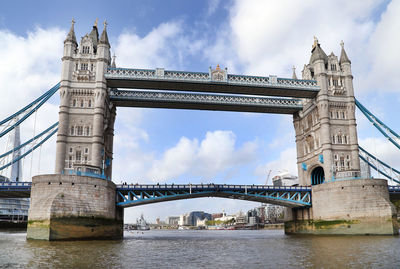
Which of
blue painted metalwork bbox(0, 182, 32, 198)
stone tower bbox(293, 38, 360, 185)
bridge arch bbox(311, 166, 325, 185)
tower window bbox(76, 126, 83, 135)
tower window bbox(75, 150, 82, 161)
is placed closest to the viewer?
blue painted metalwork bbox(0, 182, 32, 198)

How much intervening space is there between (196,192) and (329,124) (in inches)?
1005

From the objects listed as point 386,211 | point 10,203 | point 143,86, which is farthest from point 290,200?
point 10,203

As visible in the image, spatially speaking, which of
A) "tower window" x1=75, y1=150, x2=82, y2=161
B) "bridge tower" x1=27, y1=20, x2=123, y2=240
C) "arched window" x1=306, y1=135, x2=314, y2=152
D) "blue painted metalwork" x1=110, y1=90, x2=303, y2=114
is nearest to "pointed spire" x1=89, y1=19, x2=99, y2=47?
"bridge tower" x1=27, y1=20, x2=123, y2=240

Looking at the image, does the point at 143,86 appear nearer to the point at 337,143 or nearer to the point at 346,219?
the point at 337,143

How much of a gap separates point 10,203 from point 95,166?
9432cm

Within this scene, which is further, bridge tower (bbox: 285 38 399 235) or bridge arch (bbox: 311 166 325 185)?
bridge arch (bbox: 311 166 325 185)

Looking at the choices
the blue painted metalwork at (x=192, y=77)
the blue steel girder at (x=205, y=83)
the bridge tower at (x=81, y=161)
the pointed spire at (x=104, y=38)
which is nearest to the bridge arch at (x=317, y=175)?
the blue steel girder at (x=205, y=83)

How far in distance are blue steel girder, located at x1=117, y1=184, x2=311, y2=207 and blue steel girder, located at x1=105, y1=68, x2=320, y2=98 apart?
1676 centimetres

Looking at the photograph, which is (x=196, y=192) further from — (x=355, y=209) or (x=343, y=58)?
(x=343, y=58)

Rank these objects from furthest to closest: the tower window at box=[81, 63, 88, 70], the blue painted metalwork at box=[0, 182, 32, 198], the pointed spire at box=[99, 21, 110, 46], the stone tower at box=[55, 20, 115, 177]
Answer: the pointed spire at box=[99, 21, 110, 46] < the tower window at box=[81, 63, 88, 70] < the stone tower at box=[55, 20, 115, 177] < the blue painted metalwork at box=[0, 182, 32, 198]

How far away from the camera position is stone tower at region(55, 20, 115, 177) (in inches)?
2111

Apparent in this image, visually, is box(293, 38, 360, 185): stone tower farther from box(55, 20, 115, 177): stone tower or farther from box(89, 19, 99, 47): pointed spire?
box(89, 19, 99, 47): pointed spire

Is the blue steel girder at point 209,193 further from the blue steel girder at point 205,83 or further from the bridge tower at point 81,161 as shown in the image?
the blue steel girder at point 205,83

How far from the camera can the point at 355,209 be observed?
169ft
